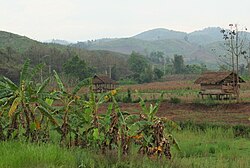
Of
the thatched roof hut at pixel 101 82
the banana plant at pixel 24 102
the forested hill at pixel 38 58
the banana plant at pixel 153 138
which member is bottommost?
the thatched roof hut at pixel 101 82

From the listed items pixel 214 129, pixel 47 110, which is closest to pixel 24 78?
pixel 47 110

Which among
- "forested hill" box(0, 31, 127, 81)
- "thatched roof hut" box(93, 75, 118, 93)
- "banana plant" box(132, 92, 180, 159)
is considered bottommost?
"thatched roof hut" box(93, 75, 118, 93)

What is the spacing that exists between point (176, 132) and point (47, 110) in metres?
8.52

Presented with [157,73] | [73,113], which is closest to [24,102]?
[73,113]

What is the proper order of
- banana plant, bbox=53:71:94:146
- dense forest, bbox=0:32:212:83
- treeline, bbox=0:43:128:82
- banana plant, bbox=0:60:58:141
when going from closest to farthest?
banana plant, bbox=0:60:58:141 < banana plant, bbox=53:71:94:146 < treeline, bbox=0:43:128:82 < dense forest, bbox=0:32:212:83

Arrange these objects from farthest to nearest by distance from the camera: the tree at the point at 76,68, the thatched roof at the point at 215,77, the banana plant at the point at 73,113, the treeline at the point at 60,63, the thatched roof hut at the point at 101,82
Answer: the tree at the point at 76,68
the treeline at the point at 60,63
the thatched roof hut at the point at 101,82
the thatched roof at the point at 215,77
the banana plant at the point at 73,113

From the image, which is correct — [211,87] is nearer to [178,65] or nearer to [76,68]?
[76,68]

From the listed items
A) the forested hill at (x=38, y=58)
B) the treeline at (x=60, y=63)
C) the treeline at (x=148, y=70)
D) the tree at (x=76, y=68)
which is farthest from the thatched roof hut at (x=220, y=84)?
the treeline at (x=148, y=70)

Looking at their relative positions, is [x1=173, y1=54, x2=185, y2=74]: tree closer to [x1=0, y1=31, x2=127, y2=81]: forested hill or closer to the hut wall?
[x1=0, y1=31, x2=127, y2=81]: forested hill

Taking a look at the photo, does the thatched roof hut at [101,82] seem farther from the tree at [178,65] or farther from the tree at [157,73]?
the tree at [178,65]

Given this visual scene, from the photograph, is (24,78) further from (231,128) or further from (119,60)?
(119,60)

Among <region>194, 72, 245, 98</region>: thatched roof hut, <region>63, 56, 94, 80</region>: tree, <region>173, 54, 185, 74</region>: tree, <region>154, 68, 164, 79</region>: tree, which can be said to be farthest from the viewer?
<region>173, 54, 185, 74</region>: tree

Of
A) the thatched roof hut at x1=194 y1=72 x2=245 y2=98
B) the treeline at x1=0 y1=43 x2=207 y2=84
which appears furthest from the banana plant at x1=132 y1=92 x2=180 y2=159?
the treeline at x1=0 y1=43 x2=207 y2=84

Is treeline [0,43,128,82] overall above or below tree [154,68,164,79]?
above
